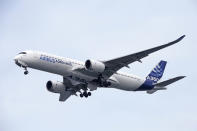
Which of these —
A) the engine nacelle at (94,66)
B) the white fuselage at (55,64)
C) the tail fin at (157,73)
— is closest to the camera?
the engine nacelle at (94,66)

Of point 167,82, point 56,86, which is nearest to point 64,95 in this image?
point 56,86

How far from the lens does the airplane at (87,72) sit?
61438 millimetres

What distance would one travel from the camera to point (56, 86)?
6800cm

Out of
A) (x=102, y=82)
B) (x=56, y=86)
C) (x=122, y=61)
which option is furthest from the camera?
(x=56, y=86)

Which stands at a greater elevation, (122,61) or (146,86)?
(122,61)

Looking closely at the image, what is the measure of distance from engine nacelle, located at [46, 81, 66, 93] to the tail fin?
36.1 ft

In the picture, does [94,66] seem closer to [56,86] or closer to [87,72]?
[87,72]

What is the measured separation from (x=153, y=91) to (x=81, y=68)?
1173cm

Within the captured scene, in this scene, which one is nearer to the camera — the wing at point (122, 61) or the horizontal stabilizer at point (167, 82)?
the wing at point (122, 61)

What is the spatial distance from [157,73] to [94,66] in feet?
46.8

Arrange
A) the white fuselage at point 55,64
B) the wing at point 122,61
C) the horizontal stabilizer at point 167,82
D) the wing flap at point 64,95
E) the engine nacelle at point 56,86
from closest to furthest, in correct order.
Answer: the wing at point 122,61 < the white fuselage at point 55,64 < the horizontal stabilizer at point 167,82 < the engine nacelle at point 56,86 < the wing flap at point 64,95

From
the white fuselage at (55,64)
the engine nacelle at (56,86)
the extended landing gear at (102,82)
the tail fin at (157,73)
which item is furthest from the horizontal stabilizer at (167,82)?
the engine nacelle at (56,86)

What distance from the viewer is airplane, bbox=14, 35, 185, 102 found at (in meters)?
61.4

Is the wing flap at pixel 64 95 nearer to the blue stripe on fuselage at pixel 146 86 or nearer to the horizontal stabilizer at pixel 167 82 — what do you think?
the blue stripe on fuselage at pixel 146 86
